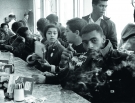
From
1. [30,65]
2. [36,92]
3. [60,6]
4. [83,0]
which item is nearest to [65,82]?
[36,92]

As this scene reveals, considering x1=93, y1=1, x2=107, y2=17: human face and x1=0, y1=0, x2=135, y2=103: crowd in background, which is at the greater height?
x1=93, y1=1, x2=107, y2=17: human face

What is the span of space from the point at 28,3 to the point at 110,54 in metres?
9.48

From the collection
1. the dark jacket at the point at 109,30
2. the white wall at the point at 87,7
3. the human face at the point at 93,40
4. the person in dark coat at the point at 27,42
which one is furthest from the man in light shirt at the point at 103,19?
the white wall at the point at 87,7

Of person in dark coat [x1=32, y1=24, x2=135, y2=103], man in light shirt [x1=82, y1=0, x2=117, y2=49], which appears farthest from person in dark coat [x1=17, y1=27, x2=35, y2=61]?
person in dark coat [x1=32, y1=24, x2=135, y2=103]

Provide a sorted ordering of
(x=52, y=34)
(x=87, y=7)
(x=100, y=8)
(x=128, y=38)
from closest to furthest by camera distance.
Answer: (x=128, y=38) → (x=52, y=34) → (x=100, y=8) → (x=87, y=7)

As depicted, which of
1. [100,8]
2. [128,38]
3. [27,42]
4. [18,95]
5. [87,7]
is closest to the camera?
[18,95]

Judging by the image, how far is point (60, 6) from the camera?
760cm

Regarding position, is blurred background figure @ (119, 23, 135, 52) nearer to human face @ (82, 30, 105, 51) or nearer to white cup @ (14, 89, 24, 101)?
human face @ (82, 30, 105, 51)

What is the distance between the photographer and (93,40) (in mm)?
1836

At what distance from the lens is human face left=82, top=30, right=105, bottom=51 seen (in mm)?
1802

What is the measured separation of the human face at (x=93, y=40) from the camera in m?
1.80

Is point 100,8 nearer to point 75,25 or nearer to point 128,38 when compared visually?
point 75,25

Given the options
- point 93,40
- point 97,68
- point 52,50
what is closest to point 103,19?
point 52,50

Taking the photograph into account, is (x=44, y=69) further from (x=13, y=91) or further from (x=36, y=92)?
(x=13, y=91)
